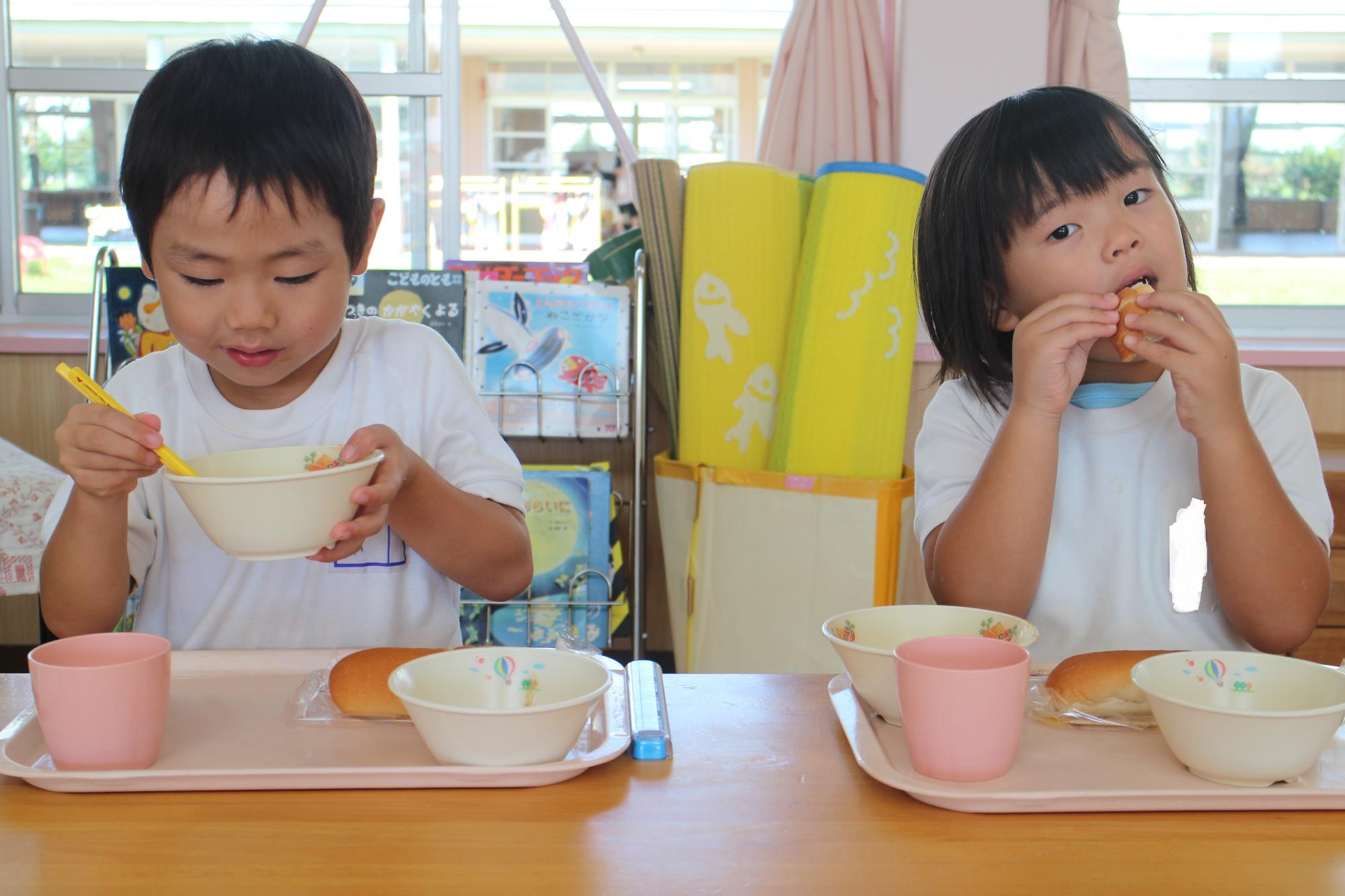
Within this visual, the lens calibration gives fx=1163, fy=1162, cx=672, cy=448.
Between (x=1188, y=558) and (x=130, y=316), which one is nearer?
(x=1188, y=558)

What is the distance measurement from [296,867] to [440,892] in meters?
0.08

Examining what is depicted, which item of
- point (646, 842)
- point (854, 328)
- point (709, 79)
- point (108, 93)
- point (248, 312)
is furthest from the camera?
point (709, 79)

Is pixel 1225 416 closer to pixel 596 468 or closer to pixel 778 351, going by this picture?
pixel 778 351

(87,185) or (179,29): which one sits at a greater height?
(179,29)

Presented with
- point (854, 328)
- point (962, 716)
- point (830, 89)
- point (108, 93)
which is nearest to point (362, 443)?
point (962, 716)

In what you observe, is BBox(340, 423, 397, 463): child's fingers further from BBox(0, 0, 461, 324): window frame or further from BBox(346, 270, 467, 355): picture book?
BBox(0, 0, 461, 324): window frame

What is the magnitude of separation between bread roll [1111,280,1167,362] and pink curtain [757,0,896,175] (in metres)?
1.58

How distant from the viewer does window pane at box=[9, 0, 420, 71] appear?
3.00 metres

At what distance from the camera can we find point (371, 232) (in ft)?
3.55

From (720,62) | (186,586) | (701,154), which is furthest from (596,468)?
(720,62)

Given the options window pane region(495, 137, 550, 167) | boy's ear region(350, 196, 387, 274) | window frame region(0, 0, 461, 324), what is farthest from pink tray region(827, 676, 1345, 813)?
window pane region(495, 137, 550, 167)

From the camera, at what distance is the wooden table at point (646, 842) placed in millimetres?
555

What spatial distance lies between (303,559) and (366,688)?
479 mm

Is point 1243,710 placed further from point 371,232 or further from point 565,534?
point 565,534
